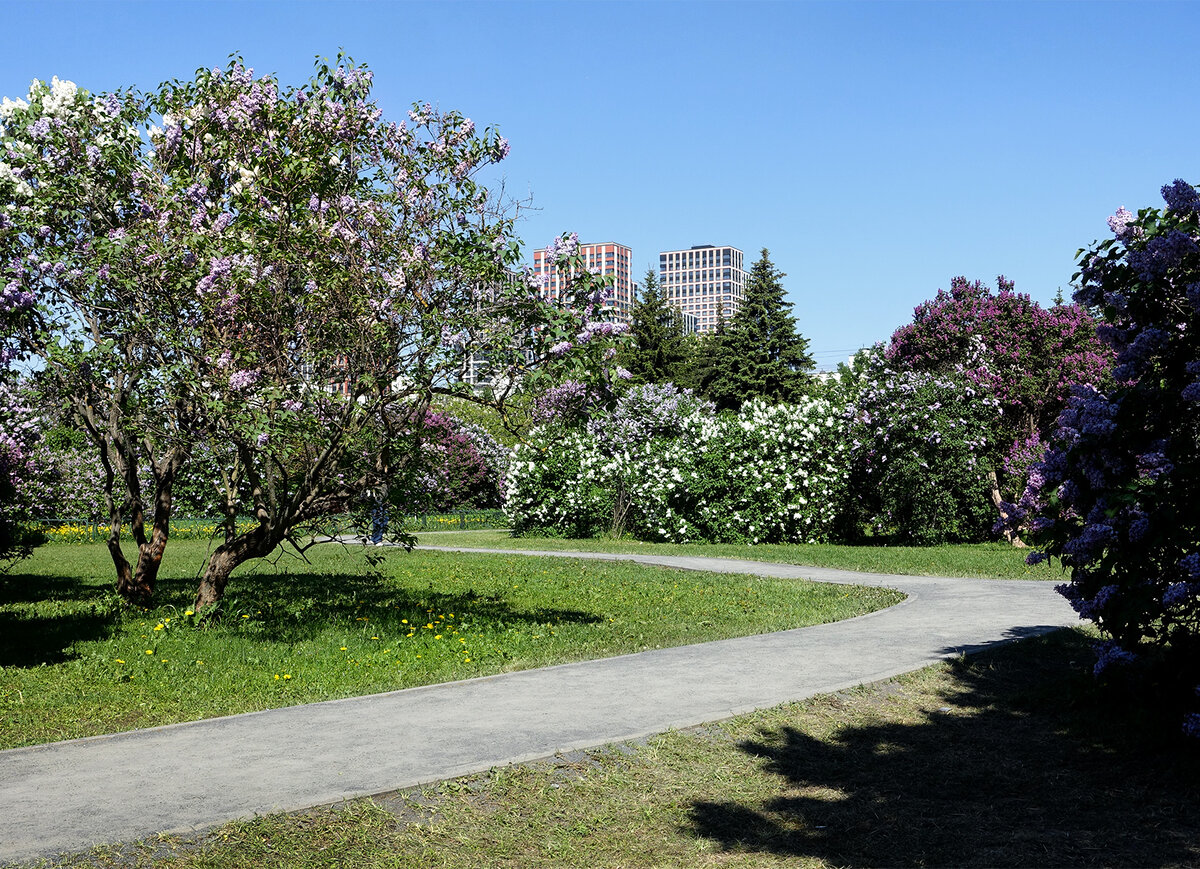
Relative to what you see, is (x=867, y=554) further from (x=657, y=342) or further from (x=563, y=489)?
(x=657, y=342)

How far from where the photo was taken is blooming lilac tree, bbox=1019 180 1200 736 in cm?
559

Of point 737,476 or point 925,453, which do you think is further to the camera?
point 737,476

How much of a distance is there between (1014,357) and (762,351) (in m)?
27.4

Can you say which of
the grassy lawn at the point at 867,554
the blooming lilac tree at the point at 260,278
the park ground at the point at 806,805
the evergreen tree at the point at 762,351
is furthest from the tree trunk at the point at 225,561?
the evergreen tree at the point at 762,351

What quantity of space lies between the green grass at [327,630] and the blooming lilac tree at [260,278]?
1.31 m

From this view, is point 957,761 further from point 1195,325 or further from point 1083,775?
point 1195,325

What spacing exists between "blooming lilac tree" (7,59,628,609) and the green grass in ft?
4.28

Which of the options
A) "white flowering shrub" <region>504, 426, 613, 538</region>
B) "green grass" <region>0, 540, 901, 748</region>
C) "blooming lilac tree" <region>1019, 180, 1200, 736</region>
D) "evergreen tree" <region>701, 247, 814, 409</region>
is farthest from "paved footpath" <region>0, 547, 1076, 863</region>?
"evergreen tree" <region>701, 247, 814, 409</region>

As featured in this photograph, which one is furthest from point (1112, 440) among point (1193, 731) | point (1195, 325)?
point (1193, 731)

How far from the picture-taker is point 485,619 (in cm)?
1098

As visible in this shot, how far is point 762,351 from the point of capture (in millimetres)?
50781

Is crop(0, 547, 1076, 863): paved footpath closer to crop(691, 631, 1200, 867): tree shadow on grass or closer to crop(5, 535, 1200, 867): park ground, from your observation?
crop(5, 535, 1200, 867): park ground

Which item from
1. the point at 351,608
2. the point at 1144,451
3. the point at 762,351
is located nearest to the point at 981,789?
Result: the point at 1144,451

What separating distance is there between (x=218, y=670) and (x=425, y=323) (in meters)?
3.40
